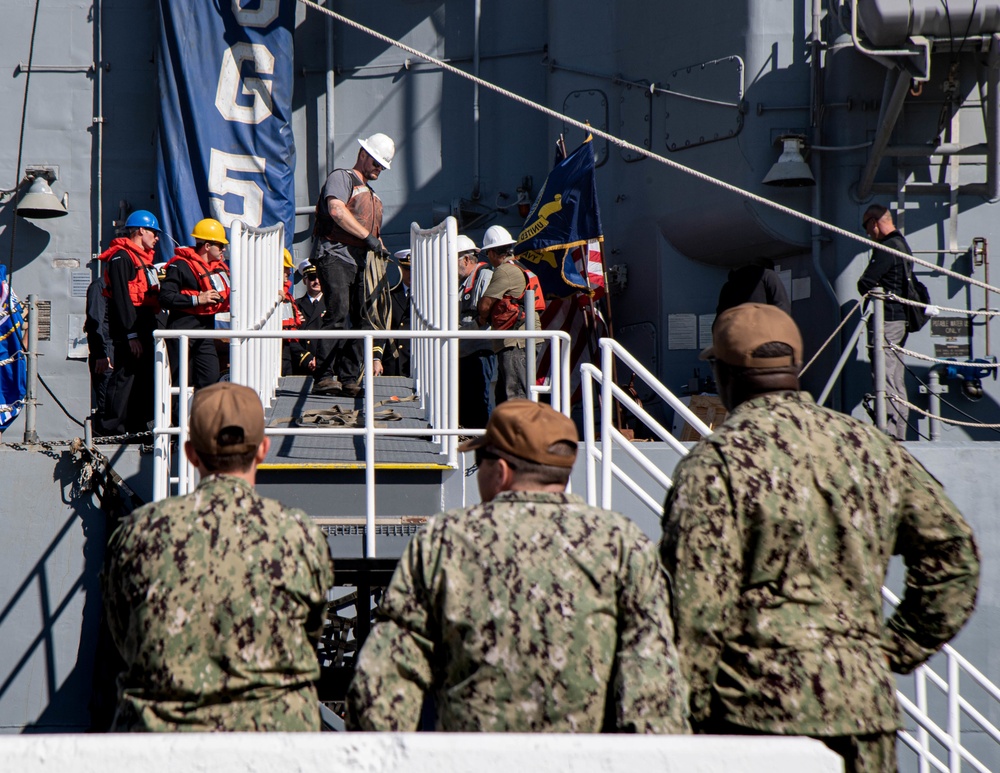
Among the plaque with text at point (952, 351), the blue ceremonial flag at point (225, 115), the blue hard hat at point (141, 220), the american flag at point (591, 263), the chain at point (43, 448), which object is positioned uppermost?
the blue ceremonial flag at point (225, 115)

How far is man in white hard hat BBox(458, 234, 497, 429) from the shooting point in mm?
8109

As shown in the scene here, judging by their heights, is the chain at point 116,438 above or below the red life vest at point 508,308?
below

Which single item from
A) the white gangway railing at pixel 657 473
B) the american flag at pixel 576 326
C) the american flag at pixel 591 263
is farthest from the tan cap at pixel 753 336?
the american flag at pixel 576 326

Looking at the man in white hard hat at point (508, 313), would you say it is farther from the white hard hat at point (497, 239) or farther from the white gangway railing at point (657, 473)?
the white gangway railing at point (657, 473)

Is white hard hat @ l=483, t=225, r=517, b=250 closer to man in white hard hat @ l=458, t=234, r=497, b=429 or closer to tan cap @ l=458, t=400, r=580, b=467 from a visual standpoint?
man in white hard hat @ l=458, t=234, r=497, b=429

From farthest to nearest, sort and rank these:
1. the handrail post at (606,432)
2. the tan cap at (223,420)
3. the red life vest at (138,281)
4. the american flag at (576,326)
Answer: the american flag at (576,326), the red life vest at (138,281), the handrail post at (606,432), the tan cap at (223,420)

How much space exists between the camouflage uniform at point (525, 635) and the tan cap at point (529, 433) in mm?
140

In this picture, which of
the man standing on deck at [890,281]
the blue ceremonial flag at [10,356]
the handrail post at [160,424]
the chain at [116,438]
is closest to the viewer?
the handrail post at [160,424]

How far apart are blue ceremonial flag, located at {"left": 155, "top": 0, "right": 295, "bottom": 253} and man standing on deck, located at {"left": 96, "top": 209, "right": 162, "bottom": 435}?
2.37m

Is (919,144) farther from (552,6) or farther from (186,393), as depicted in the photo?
(186,393)

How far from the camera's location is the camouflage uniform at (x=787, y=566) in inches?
97.6

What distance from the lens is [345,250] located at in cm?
752

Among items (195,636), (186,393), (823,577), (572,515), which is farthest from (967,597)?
(186,393)

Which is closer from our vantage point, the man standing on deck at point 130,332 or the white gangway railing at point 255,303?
the white gangway railing at point 255,303
